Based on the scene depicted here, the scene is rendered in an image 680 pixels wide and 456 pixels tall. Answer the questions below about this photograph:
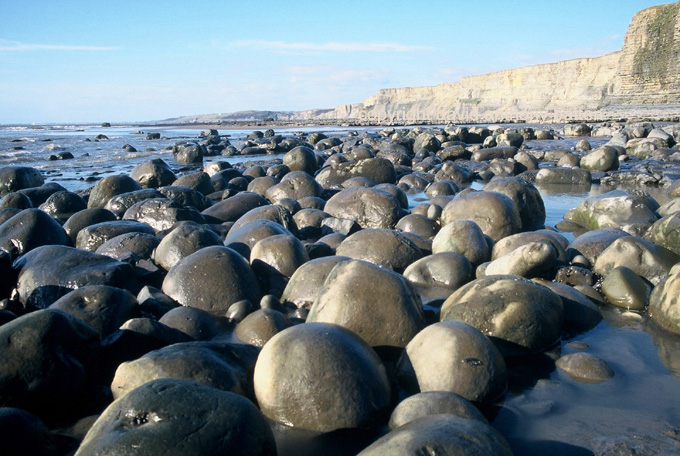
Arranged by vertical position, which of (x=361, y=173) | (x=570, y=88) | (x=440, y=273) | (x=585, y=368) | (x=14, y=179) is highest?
(x=570, y=88)

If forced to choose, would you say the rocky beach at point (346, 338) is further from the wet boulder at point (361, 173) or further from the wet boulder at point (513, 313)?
the wet boulder at point (361, 173)

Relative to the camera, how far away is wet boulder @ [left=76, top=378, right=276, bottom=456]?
1.99 m

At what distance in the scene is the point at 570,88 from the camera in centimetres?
6544

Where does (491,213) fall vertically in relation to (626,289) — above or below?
above

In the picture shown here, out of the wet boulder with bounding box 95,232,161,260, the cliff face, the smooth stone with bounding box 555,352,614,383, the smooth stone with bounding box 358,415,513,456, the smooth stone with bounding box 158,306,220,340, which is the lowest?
the smooth stone with bounding box 555,352,614,383

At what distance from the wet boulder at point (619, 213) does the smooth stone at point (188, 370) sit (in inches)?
198

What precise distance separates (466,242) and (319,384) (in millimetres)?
3048

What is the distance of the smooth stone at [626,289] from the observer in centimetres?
429

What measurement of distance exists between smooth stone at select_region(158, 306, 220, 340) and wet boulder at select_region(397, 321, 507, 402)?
5.10 feet

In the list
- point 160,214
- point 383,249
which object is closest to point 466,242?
point 383,249

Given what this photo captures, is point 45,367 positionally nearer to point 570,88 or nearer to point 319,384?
point 319,384

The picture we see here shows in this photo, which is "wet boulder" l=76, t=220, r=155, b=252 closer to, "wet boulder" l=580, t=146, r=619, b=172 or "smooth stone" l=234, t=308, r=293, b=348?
"smooth stone" l=234, t=308, r=293, b=348

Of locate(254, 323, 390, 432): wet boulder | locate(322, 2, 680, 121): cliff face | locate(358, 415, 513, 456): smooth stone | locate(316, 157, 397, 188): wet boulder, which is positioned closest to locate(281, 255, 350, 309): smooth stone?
locate(254, 323, 390, 432): wet boulder

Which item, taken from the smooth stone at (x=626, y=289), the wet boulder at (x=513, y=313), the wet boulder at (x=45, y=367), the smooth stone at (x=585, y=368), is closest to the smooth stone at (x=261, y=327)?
the wet boulder at (x=45, y=367)
